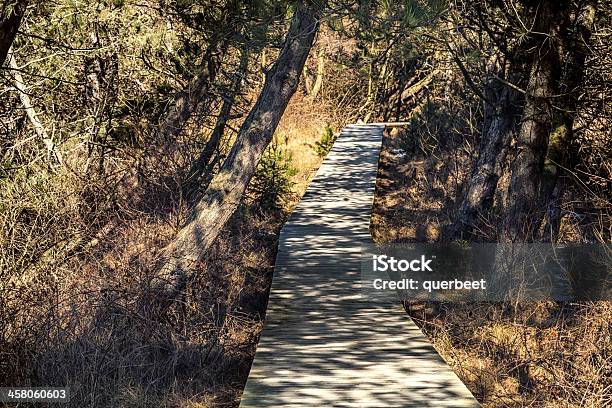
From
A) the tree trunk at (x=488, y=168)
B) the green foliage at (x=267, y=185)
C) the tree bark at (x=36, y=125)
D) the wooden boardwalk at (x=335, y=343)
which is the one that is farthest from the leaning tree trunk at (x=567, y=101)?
the green foliage at (x=267, y=185)

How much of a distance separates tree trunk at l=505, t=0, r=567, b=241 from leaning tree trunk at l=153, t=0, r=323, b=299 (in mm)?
2515

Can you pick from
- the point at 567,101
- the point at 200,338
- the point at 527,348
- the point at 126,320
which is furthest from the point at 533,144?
the point at 126,320

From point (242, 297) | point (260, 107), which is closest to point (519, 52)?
point (260, 107)

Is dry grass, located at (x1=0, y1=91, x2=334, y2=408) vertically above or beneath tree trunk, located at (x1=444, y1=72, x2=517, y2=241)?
beneath

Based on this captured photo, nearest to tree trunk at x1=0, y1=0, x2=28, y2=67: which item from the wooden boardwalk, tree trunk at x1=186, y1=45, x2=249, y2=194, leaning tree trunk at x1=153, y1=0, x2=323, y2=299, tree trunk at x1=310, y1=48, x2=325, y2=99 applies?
the wooden boardwalk

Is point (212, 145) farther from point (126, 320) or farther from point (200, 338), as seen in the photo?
point (126, 320)

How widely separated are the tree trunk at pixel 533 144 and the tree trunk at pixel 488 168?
2.60 meters

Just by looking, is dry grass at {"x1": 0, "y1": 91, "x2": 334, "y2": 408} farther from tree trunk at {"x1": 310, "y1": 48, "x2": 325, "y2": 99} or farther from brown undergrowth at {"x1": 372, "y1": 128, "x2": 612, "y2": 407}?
tree trunk at {"x1": 310, "y1": 48, "x2": 325, "y2": 99}

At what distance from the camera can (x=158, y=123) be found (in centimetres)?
1416

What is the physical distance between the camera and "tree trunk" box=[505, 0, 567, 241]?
9.77m

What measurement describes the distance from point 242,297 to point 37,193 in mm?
2782

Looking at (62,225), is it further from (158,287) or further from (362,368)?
(362,368)

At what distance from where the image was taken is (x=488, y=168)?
12781 mm

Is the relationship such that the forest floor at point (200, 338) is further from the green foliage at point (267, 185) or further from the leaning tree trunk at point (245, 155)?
the green foliage at point (267, 185)
